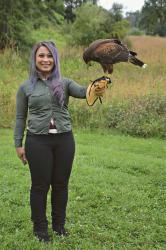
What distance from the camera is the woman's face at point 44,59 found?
4320 mm

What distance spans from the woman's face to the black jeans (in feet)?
2.06

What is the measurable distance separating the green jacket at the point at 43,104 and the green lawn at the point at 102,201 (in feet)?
3.87

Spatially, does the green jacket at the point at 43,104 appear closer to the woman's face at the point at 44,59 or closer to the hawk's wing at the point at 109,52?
the woman's face at the point at 44,59

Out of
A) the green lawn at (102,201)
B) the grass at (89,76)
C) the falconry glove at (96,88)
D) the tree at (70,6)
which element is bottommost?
the green lawn at (102,201)

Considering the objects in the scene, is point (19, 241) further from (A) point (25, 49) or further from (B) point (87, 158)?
(A) point (25, 49)

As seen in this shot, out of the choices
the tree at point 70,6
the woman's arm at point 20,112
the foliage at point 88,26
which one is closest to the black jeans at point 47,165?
the woman's arm at point 20,112

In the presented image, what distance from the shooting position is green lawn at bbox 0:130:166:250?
15.9ft

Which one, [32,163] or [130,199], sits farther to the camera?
[130,199]

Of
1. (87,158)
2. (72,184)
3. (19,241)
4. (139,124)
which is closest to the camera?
(19,241)

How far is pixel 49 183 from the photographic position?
4527 mm

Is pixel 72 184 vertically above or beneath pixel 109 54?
beneath

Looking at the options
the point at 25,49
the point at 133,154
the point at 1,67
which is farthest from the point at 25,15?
the point at 133,154

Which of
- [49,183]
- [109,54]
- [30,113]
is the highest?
[109,54]

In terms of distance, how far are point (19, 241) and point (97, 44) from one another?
2091 millimetres
